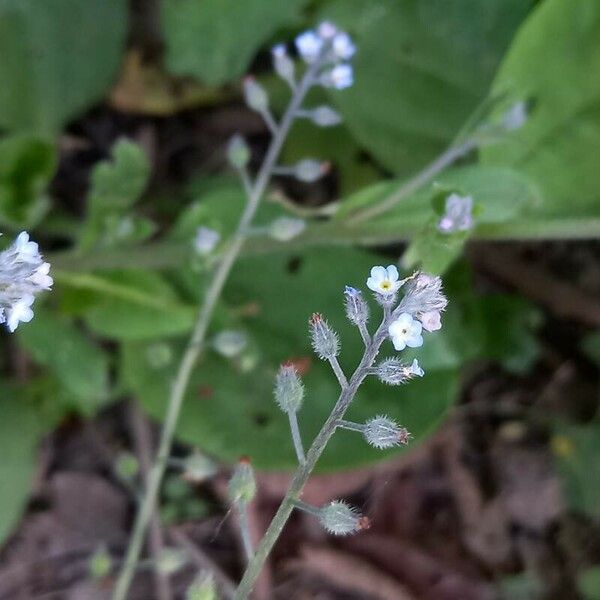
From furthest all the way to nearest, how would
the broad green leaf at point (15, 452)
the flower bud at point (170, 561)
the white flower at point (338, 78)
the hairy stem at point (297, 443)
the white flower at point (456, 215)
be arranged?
1. the broad green leaf at point (15, 452)
2. the white flower at point (338, 78)
3. the flower bud at point (170, 561)
4. the white flower at point (456, 215)
5. the hairy stem at point (297, 443)

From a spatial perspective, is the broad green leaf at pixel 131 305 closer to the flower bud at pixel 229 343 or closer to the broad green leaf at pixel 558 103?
the flower bud at pixel 229 343

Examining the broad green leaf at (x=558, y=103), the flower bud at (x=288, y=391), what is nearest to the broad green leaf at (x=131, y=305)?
the broad green leaf at (x=558, y=103)

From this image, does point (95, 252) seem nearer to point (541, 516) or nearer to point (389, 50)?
point (389, 50)

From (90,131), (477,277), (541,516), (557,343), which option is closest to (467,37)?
(477,277)

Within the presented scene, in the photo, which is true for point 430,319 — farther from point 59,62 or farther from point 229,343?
point 59,62

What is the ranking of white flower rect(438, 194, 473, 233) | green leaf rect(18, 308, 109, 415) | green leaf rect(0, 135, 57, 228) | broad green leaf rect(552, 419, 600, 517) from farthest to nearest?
broad green leaf rect(552, 419, 600, 517) < green leaf rect(18, 308, 109, 415) < green leaf rect(0, 135, 57, 228) < white flower rect(438, 194, 473, 233)

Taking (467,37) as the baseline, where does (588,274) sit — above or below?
below

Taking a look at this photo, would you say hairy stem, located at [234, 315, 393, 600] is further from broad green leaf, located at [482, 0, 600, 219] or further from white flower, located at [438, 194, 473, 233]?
broad green leaf, located at [482, 0, 600, 219]

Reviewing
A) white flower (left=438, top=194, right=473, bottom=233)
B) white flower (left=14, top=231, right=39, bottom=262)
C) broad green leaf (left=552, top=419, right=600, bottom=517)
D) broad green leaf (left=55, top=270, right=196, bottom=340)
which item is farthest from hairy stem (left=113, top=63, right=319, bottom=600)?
broad green leaf (left=552, top=419, right=600, bottom=517)
